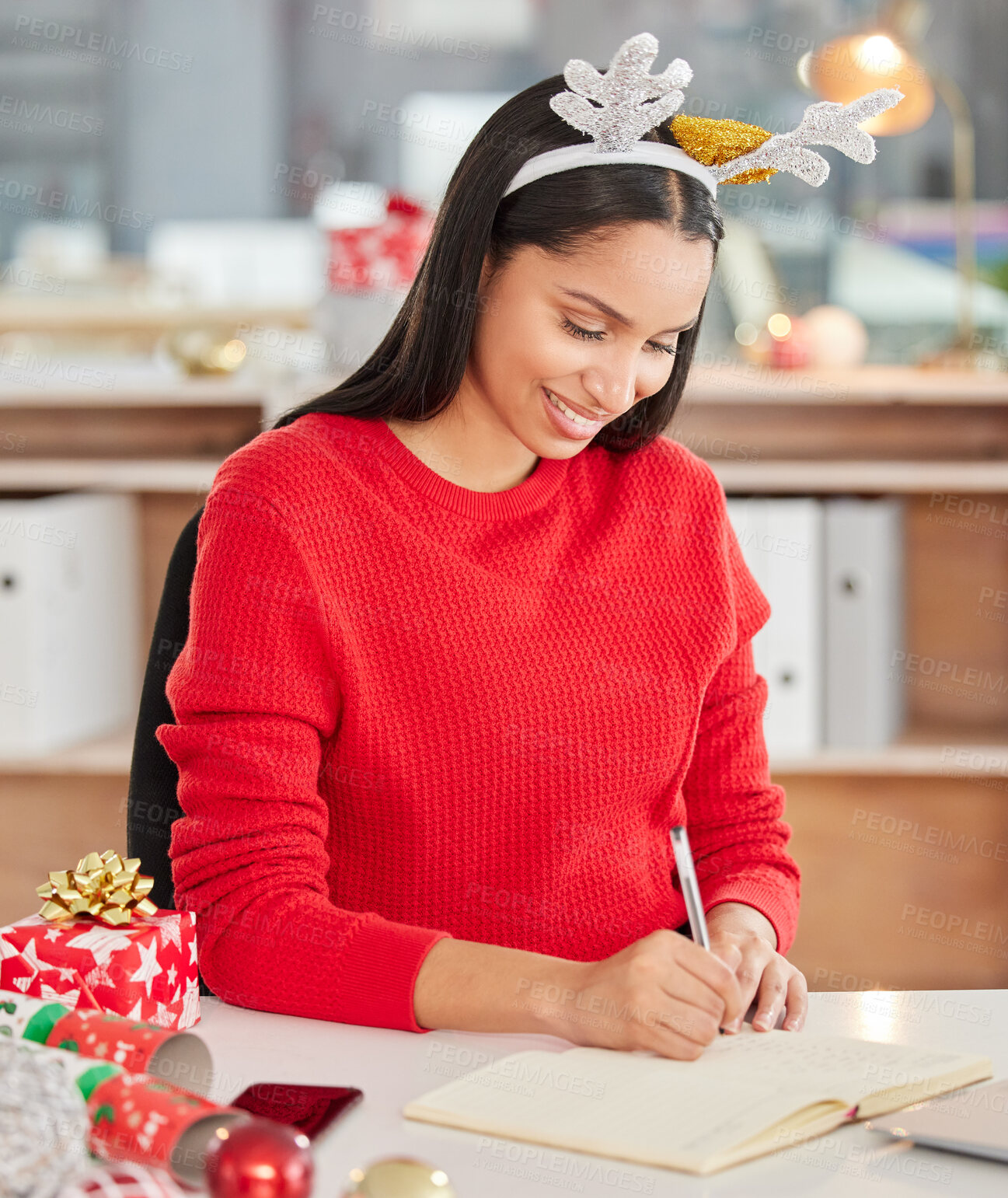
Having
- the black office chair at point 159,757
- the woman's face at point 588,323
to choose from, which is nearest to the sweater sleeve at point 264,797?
the black office chair at point 159,757

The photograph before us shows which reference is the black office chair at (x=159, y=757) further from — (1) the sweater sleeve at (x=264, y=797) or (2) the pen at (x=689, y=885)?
(2) the pen at (x=689, y=885)

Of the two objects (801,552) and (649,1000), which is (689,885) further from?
(801,552)

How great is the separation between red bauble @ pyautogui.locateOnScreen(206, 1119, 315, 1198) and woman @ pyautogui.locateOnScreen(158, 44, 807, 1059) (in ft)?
1.18

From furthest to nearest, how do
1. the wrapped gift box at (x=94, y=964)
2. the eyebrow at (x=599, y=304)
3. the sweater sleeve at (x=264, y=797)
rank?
the eyebrow at (x=599, y=304), the sweater sleeve at (x=264, y=797), the wrapped gift box at (x=94, y=964)

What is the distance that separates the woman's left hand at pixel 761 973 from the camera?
39.3 inches

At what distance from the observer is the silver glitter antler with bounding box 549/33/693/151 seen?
1.09 meters

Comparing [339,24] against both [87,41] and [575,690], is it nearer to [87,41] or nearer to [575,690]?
[87,41]

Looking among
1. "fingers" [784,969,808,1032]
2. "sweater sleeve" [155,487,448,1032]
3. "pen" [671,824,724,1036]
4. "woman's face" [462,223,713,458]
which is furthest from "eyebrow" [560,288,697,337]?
"fingers" [784,969,808,1032]

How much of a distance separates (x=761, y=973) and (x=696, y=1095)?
24 cm

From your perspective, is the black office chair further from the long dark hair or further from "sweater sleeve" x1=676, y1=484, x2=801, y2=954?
"sweater sleeve" x1=676, y1=484, x2=801, y2=954

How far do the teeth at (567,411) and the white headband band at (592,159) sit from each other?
156mm

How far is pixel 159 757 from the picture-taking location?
3.92ft

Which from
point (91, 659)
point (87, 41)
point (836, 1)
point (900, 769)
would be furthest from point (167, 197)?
point (900, 769)

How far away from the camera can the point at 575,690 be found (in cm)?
117
